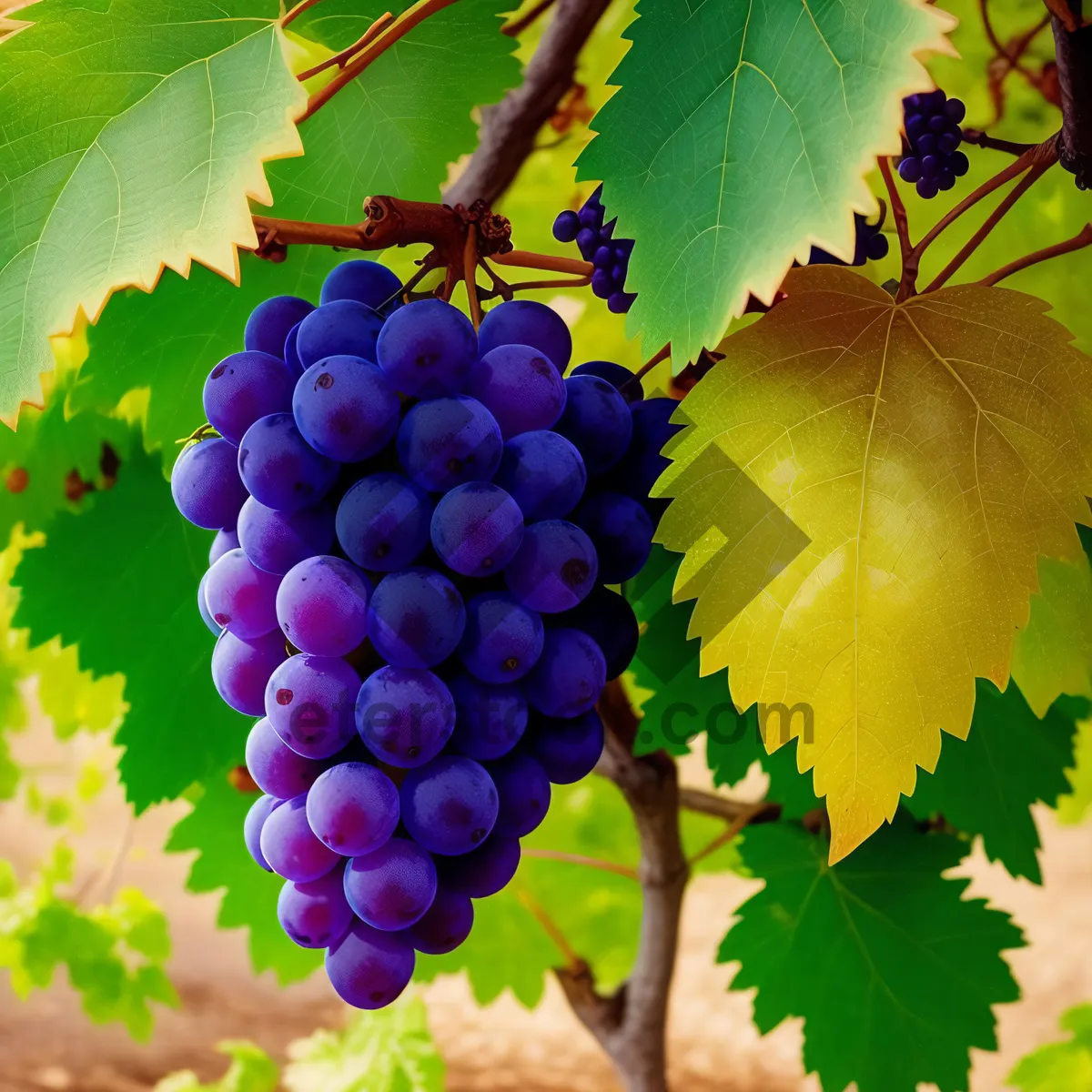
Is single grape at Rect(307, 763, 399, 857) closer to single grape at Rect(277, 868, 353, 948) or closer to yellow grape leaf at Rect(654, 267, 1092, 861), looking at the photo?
single grape at Rect(277, 868, 353, 948)

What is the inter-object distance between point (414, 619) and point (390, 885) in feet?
0.29

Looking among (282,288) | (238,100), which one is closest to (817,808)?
(282,288)

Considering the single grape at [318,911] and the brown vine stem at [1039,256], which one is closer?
the single grape at [318,911]

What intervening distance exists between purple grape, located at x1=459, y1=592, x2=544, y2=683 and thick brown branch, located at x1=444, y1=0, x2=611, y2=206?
0.52 m

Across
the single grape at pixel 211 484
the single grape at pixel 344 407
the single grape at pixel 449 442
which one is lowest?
the single grape at pixel 449 442

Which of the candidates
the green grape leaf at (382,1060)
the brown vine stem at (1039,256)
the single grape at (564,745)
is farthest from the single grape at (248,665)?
the green grape leaf at (382,1060)

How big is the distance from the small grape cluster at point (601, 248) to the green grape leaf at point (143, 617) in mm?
351

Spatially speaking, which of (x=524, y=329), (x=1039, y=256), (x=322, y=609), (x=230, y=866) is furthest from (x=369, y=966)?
(x=230, y=866)

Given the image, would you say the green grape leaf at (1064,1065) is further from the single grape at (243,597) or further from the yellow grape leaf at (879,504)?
the single grape at (243,597)

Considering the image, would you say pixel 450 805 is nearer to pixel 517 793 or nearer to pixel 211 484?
pixel 517 793

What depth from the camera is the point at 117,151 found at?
1.29 feet

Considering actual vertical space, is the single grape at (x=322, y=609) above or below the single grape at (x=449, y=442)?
below

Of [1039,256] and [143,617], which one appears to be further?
[143,617]

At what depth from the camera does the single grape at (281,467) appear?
38 cm
